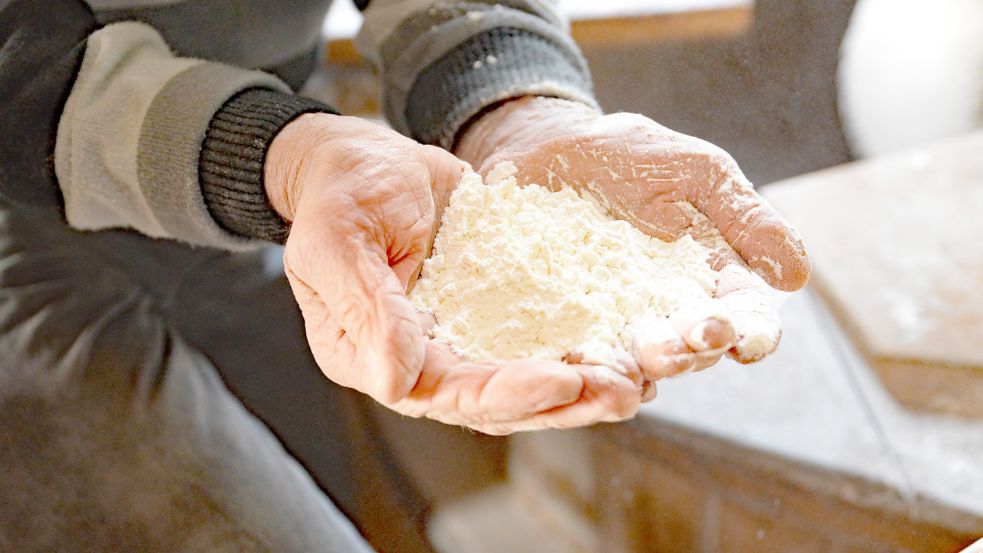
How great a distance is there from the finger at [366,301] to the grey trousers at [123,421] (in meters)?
0.31

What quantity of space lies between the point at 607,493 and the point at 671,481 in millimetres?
129

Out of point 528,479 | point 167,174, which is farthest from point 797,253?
point 528,479

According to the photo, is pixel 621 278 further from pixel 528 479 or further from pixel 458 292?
pixel 528 479

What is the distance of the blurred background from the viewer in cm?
71

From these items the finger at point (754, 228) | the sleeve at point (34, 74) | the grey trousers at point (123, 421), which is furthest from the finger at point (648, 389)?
the sleeve at point (34, 74)

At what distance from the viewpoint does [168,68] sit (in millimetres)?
627

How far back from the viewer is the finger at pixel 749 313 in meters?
0.47

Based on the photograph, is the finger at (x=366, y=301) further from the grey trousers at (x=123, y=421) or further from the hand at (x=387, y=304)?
the grey trousers at (x=123, y=421)

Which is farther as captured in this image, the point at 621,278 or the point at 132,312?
the point at 132,312

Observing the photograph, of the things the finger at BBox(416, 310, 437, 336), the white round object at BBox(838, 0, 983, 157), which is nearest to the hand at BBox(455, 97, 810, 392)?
the finger at BBox(416, 310, 437, 336)

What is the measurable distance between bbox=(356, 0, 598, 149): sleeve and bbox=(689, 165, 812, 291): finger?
0.62ft

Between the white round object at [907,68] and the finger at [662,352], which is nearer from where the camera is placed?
the finger at [662,352]

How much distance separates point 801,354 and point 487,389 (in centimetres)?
83

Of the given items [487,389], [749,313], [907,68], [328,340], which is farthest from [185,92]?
[907,68]
